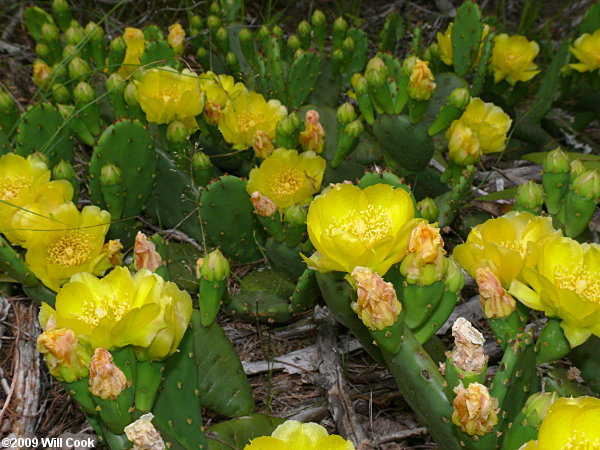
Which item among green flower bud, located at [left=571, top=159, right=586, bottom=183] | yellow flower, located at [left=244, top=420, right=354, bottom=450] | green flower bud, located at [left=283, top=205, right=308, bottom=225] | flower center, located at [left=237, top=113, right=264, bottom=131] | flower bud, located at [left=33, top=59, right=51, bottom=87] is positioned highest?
green flower bud, located at [left=571, top=159, right=586, bottom=183]

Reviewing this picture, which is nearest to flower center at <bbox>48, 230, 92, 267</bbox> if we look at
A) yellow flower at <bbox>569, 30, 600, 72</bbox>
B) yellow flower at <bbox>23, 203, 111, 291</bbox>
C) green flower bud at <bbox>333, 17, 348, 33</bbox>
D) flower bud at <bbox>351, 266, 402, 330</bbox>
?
yellow flower at <bbox>23, 203, 111, 291</bbox>

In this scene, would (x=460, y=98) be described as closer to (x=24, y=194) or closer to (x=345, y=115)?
(x=345, y=115)

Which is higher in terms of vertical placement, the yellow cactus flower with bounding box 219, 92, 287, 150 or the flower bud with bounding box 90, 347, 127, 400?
the flower bud with bounding box 90, 347, 127, 400

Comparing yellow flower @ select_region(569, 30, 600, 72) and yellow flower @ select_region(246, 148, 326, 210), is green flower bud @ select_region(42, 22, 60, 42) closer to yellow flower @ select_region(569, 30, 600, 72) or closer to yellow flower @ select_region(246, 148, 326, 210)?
yellow flower @ select_region(246, 148, 326, 210)

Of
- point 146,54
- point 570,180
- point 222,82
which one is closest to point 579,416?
point 570,180

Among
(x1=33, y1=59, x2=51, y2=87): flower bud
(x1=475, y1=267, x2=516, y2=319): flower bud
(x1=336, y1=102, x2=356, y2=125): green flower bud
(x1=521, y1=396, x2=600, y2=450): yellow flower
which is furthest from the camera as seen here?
(x1=33, y1=59, x2=51, y2=87): flower bud

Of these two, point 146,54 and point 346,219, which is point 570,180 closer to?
point 346,219
